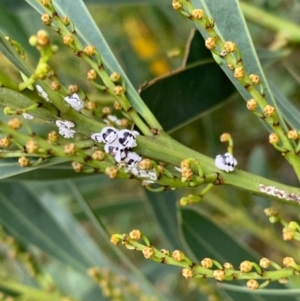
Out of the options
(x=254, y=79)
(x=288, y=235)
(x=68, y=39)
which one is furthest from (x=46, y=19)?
(x=288, y=235)

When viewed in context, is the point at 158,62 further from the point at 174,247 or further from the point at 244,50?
the point at 244,50

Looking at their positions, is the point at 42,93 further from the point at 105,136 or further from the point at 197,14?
the point at 197,14

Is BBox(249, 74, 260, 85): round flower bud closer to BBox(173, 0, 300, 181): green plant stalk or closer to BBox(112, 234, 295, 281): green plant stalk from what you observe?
BBox(173, 0, 300, 181): green plant stalk

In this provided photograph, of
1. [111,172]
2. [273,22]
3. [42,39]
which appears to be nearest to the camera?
[42,39]

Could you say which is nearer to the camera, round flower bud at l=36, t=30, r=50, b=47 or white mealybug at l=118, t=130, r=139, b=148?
round flower bud at l=36, t=30, r=50, b=47

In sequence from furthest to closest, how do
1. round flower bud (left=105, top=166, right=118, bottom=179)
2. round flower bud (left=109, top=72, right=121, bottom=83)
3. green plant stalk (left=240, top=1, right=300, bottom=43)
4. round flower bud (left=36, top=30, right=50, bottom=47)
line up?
green plant stalk (left=240, top=1, right=300, bottom=43) → round flower bud (left=109, top=72, right=121, bottom=83) → round flower bud (left=105, top=166, right=118, bottom=179) → round flower bud (left=36, top=30, right=50, bottom=47)

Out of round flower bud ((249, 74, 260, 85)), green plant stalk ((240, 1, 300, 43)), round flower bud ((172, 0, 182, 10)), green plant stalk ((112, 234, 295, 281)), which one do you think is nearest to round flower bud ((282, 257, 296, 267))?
green plant stalk ((112, 234, 295, 281))
